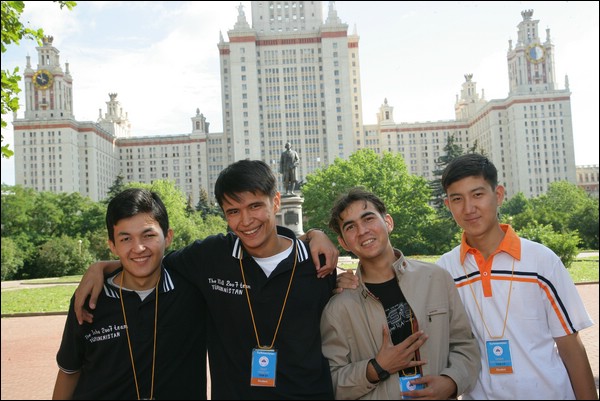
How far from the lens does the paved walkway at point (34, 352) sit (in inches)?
279

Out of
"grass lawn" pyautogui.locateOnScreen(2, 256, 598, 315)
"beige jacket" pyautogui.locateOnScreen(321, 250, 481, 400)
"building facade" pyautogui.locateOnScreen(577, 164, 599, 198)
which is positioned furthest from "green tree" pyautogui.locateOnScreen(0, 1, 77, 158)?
"building facade" pyautogui.locateOnScreen(577, 164, 599, 198)

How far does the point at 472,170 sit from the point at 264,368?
1.91m

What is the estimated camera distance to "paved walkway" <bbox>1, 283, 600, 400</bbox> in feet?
23.2

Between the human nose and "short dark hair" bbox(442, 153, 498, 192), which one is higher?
"short dark hair" bbox(442, 153, 498, 192)

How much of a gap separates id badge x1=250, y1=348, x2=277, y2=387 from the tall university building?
292 ft

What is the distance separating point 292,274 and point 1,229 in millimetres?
44432

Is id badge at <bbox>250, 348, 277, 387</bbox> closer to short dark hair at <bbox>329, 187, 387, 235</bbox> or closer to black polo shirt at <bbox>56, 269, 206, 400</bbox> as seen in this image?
black polo shirt at <bbox>56, 269, 206, 400</bbox>

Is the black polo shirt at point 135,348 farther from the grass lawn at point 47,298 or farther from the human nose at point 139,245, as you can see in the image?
the grass lawn at point 47,298

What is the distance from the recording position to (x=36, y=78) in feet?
310

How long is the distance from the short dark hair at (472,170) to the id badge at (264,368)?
5.64ft

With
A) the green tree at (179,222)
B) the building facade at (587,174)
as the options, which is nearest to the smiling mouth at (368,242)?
the green tree at (179,222)

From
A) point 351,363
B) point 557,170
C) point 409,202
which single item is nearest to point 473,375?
point 351,363

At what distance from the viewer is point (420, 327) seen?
9.53 ft

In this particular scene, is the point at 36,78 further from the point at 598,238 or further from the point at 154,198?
→ the point at 154,198
